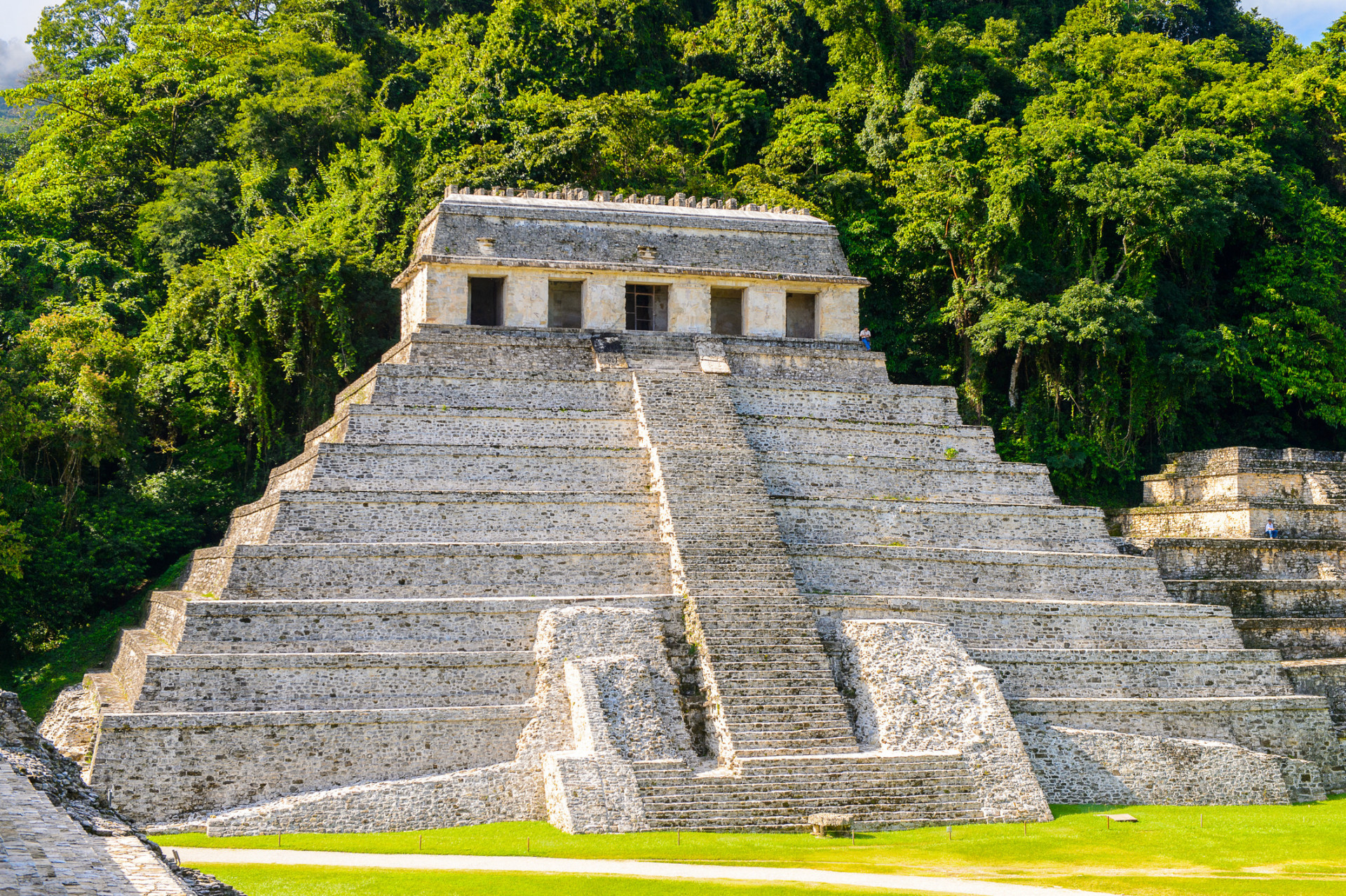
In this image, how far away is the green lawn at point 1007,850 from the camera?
1384 centimetres

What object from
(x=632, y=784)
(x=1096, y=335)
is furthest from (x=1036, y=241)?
(x=632, y=784)

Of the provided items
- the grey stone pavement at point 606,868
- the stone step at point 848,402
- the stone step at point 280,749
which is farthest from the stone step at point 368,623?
the stone step at point 848,402

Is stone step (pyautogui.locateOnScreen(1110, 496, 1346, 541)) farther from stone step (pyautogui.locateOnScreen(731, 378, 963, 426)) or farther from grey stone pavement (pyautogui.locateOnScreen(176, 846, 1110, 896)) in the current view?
grey stone pavement (pyautogui.locateOnScreen(176, 846, 1110, 896))

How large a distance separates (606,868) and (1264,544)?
15223 mm

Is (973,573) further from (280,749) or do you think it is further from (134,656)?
(134,656)

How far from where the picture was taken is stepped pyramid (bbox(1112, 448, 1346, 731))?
2242 cm

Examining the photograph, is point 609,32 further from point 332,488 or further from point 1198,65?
point 332,488

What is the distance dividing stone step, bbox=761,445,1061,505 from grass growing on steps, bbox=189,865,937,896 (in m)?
9.81

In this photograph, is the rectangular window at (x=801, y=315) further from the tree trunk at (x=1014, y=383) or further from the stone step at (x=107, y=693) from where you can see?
the stone step at (x=107, y=693)

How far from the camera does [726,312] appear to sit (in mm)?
26750

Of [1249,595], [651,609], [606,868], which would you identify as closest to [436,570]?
[651,609]

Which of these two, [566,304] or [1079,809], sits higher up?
[566,304]

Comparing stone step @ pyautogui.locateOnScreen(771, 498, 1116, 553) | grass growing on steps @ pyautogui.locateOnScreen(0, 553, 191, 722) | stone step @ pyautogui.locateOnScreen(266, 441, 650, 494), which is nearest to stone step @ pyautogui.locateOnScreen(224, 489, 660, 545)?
stone step @ pyautogui.locateOnScreen(266, 441, 650, 494)

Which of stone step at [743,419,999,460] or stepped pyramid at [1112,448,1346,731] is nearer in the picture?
stepped pyramid at [1112,448,1346,731]
